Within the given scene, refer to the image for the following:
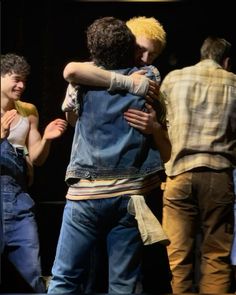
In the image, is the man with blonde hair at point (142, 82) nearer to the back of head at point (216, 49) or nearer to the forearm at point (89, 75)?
the forearm at point (89, 75)

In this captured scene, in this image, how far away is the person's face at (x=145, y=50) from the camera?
10.1ft

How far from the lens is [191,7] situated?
4.00 meters

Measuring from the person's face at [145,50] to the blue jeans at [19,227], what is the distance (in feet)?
3.07

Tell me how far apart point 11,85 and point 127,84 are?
1.00m

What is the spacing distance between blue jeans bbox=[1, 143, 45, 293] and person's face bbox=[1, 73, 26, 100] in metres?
0.28

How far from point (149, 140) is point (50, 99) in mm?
1436

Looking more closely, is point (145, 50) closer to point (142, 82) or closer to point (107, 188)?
point (142, 82)

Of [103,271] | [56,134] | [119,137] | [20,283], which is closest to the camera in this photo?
[119,137]

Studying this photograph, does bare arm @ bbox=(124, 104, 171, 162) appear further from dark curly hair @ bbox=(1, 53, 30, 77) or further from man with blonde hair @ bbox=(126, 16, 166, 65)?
dark curly hair @ bbox=(1, 53, 30, 77)

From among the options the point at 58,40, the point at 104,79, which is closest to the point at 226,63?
the point at 58,40

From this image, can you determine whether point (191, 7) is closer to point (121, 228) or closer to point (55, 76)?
point (55, 76)

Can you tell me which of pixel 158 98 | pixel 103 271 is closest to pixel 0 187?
pixel 103 271

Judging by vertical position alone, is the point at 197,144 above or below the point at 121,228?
above

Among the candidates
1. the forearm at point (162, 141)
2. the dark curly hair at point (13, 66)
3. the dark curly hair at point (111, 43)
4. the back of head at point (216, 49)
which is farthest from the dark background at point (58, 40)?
the forearm at point (162, 141)
